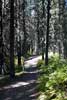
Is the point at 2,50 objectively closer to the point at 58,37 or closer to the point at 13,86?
the point at 13,86

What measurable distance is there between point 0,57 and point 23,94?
9773 mm

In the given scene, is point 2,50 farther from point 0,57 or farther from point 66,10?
point 66,10

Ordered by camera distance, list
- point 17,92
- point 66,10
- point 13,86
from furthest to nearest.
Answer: point 66,10
point 13,86
point 17,92

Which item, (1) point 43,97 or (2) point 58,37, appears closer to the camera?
(1) point 43,97

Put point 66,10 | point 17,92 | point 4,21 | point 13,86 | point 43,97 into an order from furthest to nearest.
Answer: point 66,10, point 4,21, point 13,86, point 17,92, point 43,97

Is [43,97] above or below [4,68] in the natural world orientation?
above

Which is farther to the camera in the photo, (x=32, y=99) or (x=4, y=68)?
(x=4, y=68)

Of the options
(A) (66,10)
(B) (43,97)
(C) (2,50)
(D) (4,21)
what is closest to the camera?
(B) (43,97)

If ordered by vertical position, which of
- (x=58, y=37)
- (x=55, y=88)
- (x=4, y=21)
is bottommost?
(x=58, y=37)

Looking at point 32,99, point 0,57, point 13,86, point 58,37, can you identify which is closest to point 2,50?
point 0,57

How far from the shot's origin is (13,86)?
17766mm

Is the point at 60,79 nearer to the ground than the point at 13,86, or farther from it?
farther from it

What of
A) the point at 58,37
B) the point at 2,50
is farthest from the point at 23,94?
the point at 58,37

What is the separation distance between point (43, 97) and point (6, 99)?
8.60 ft
